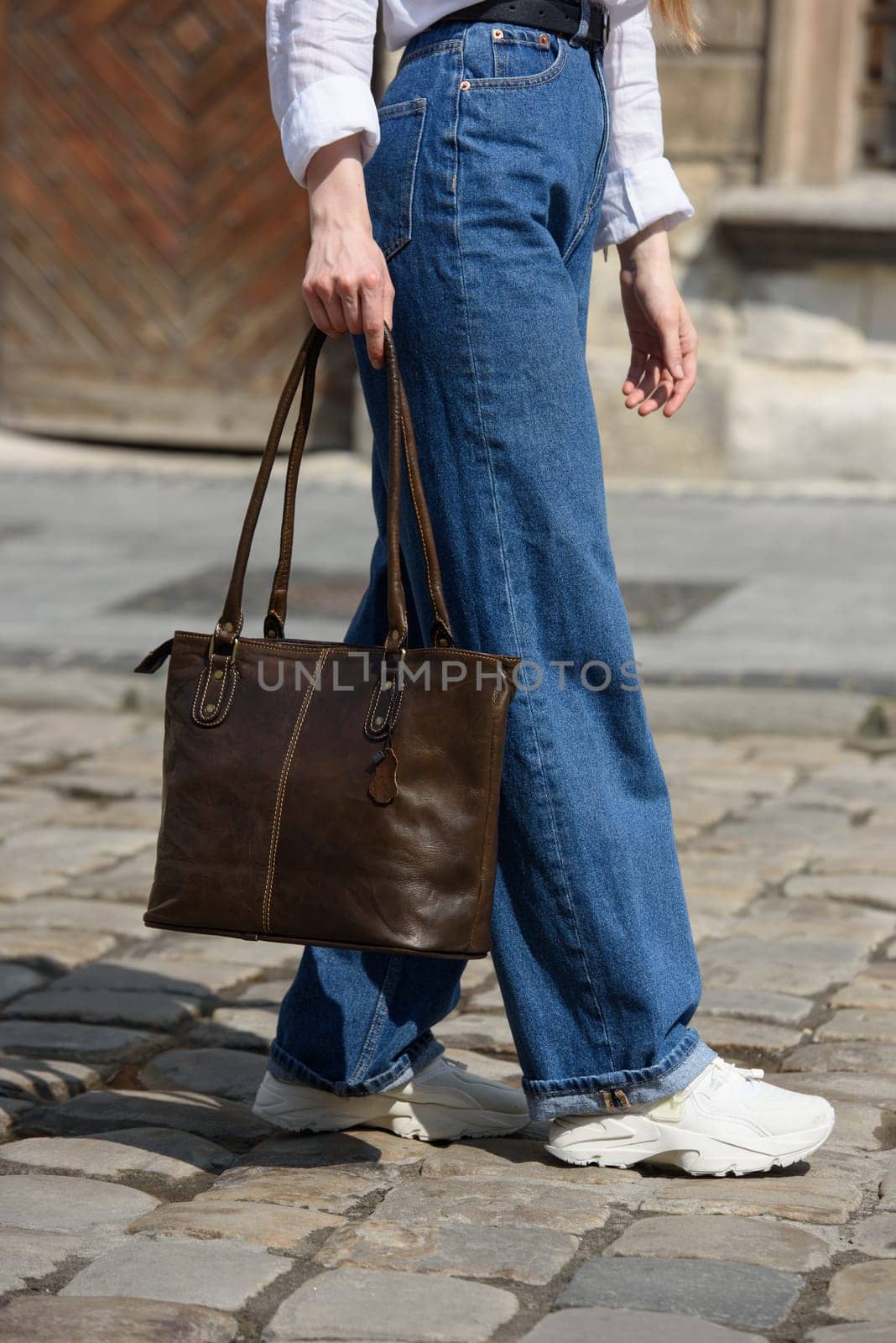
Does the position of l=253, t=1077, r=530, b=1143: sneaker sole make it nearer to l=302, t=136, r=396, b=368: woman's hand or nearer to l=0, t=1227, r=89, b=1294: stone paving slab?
l=0, t=1227, r=89, b=1294: stone paving slab

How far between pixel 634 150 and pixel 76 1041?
1.45 meters

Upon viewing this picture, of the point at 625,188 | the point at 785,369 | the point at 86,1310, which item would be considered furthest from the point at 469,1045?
the point at 785,369

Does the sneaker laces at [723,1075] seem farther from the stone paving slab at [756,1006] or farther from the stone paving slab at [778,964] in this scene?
the stone paving slab at [778,964]

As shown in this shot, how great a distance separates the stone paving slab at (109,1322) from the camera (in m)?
1.84

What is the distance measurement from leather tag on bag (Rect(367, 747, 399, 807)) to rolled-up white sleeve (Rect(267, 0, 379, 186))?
2.10 ft

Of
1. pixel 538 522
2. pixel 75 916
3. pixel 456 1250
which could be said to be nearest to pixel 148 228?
pixel 75 916

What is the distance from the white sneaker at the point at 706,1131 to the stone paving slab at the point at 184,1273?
428mm

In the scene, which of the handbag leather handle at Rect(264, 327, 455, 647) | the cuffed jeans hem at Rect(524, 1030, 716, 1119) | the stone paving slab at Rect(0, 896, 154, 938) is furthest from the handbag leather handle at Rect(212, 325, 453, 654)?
the stone paving slab at Rect(0, 896, 154, 938)

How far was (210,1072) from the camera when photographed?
2.75 metres

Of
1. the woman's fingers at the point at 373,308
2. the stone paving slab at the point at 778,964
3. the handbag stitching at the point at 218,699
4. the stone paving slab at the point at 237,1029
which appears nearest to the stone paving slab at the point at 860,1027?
the stone paving slab at the point at 778,964

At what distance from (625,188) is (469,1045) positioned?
1.22m

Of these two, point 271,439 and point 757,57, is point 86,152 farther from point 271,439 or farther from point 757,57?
point 271,439

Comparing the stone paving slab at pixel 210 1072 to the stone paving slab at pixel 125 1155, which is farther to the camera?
the stone paving slab at pixel 210 1072

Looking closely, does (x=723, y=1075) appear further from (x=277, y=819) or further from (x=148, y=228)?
(x=148, y=228)
